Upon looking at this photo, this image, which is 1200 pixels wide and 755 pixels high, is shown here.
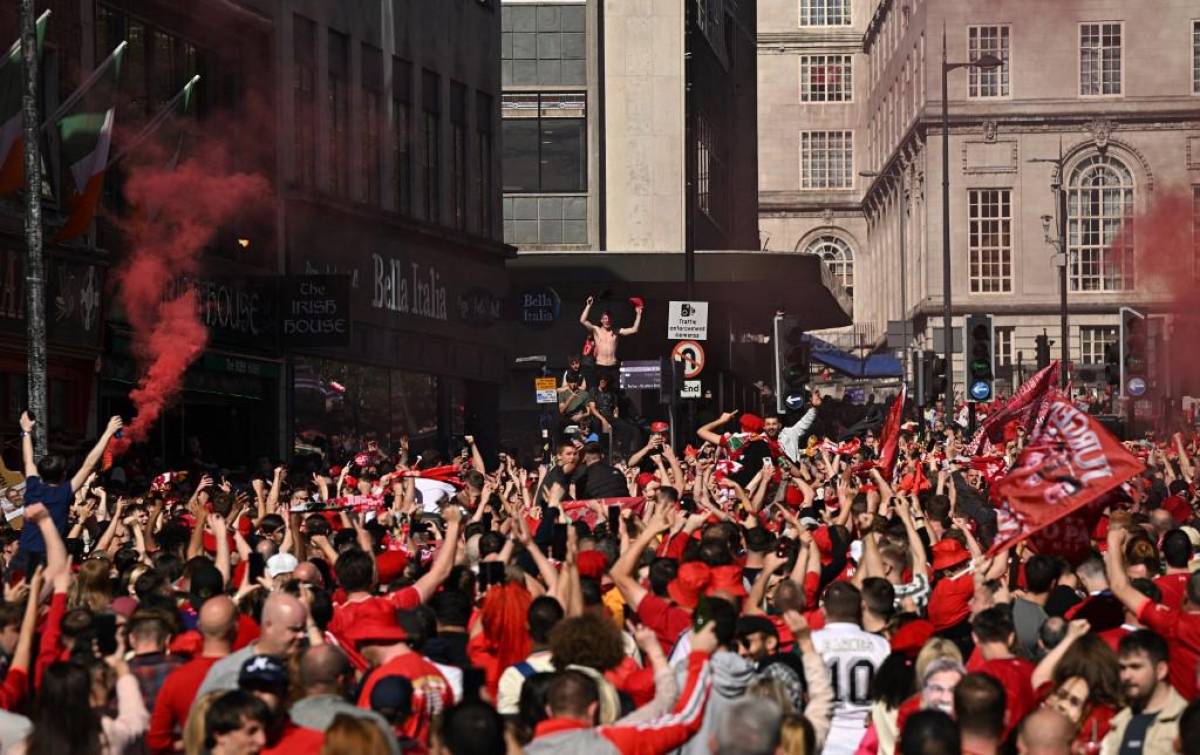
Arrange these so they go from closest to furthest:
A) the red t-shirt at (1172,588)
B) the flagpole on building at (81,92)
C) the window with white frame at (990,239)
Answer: the red t-shirt at (1172,588) → the flagpole on building at (81,92) → the window with white frame at (990,239)

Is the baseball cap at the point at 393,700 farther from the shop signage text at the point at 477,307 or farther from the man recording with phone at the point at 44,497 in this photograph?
the shop signage text at the point at 477,307

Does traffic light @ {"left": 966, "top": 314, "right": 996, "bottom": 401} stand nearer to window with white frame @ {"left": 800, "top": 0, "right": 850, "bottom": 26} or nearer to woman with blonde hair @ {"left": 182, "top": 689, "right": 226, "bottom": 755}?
woman with blonde hair @ {"left": 182, "top": 689, "right": 226, "bottom": 755}

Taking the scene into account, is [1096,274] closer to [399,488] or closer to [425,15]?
[425,15]

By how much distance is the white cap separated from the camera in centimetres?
1248

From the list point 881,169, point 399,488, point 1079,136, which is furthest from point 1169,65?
point 399,488

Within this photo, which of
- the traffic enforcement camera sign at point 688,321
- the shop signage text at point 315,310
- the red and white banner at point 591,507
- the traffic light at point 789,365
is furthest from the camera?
the shop signage text at point 315,310

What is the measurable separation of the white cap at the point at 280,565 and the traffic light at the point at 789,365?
50.6ft

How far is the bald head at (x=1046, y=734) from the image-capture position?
734 cm

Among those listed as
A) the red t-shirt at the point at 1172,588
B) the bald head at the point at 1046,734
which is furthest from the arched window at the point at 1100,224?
the bald head at the point at 1046,734

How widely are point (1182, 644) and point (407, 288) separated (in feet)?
106

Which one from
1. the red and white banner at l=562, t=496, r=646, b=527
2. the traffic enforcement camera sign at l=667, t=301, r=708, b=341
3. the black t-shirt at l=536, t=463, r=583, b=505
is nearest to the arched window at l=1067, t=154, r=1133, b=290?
the traffic enforcement camera sign at l=667, t=301, r=708, b=341

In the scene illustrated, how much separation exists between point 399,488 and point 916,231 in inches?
3328

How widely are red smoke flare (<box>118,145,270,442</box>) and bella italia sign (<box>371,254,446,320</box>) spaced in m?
7.54

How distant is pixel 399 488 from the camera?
57.7ft
